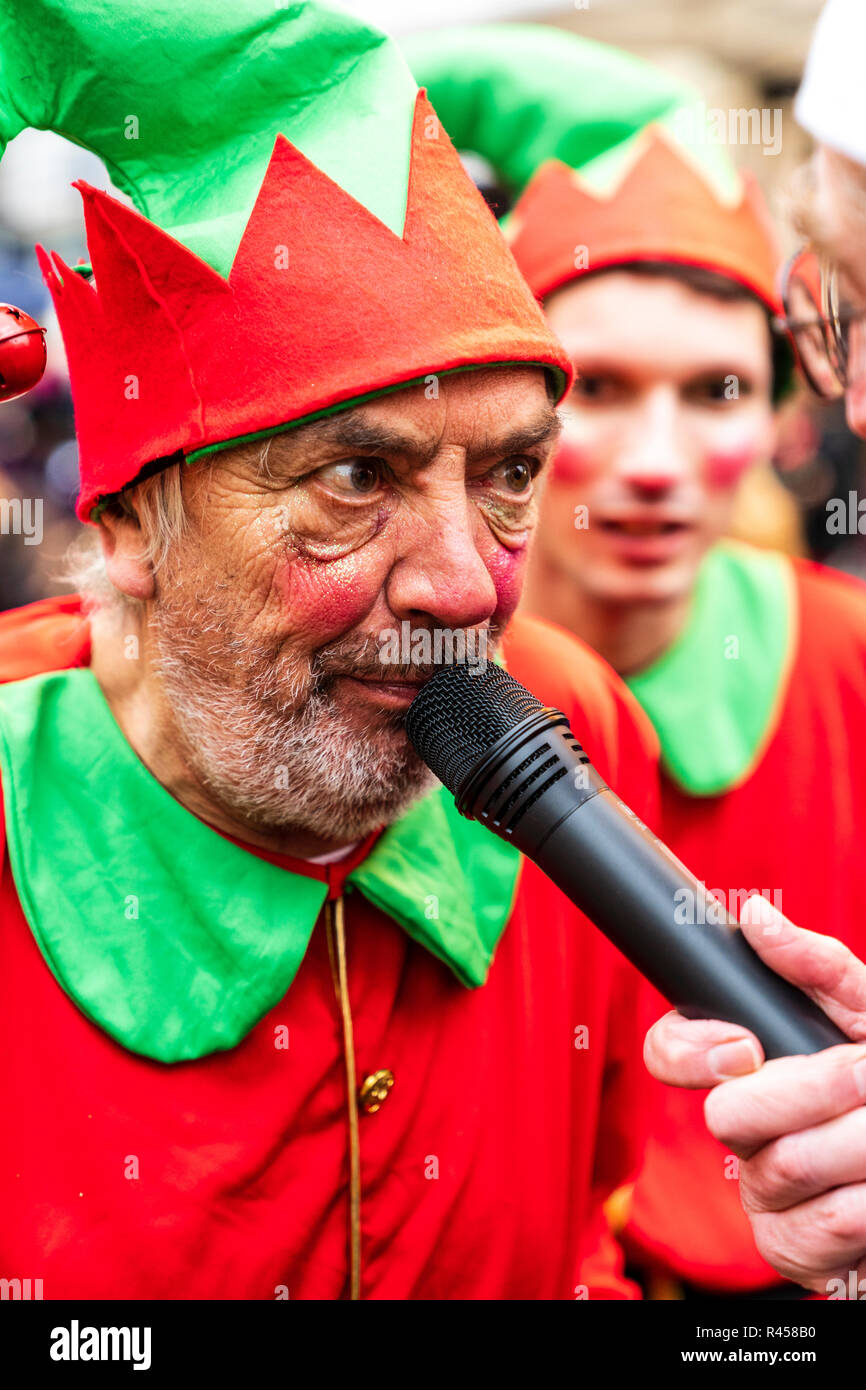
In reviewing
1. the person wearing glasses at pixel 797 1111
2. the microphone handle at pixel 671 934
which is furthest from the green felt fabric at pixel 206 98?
the person wearing glasses at pixel 797 1111

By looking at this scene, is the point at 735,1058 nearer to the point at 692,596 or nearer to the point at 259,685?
the point at 259,685

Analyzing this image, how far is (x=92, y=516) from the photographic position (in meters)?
1.61

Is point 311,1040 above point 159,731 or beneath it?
beneath

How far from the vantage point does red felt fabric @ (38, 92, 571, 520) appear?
1365 millimetres

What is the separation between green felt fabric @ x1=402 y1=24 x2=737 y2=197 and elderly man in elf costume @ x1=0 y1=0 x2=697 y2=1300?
3.67ft

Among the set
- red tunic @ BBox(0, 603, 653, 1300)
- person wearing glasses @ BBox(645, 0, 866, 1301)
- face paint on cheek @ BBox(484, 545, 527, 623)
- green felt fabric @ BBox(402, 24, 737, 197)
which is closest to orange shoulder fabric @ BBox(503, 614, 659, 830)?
red tunic @ BBox(0, 603, 653, 1300)

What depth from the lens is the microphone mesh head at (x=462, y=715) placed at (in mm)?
1265

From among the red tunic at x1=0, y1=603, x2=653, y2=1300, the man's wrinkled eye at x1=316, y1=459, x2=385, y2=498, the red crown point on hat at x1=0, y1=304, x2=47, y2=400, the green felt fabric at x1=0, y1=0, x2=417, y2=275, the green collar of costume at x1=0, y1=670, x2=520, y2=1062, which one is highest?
the green felt fabric at x1=0, y1=0, x2=417, y2=275

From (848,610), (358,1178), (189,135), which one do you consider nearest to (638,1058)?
(358,1178)

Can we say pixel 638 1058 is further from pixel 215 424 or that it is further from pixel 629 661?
pixel 215 424

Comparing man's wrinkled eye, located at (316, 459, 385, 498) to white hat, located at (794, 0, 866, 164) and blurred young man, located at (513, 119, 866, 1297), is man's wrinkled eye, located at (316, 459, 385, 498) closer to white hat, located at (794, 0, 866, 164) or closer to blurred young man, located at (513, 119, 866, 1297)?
white hat, located at (794, 0, 866, 164)

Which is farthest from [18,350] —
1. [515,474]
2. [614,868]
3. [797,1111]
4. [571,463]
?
[571,463]

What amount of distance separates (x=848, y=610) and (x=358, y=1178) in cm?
164

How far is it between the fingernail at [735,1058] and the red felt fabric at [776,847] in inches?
56.0
